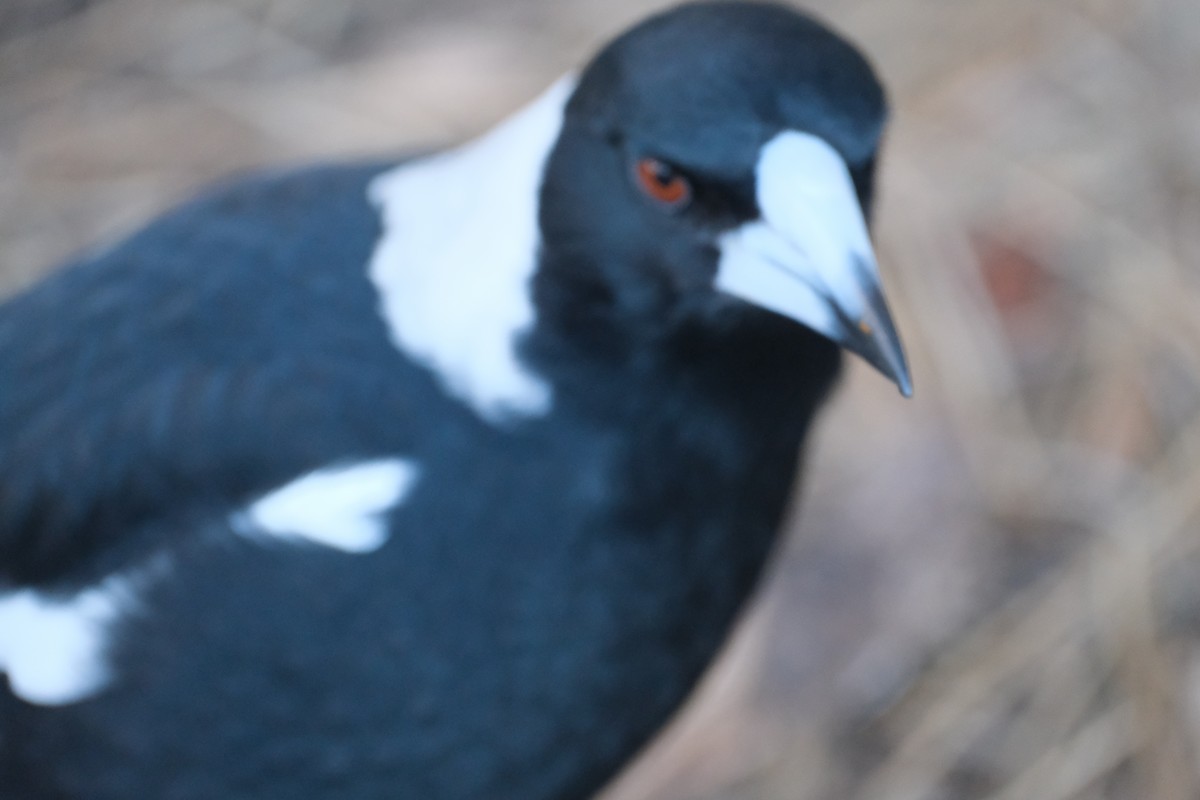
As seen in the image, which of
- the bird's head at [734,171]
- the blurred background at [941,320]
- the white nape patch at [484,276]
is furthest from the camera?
the blurred background at [941,320]

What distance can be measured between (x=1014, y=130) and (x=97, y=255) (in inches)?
47.7

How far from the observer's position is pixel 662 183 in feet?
2.79

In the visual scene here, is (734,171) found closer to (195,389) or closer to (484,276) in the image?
(484,276)

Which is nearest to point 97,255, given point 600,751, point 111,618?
point 111,618

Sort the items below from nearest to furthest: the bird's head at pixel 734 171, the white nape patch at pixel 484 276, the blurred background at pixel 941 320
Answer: the bird's head at pixel 734 171
the white nape patch at pixel 484 276
the blurred background at pixel 941 320

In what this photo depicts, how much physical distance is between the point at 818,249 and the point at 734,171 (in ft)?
0.22

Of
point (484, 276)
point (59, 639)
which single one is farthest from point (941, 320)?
point (59, 639)

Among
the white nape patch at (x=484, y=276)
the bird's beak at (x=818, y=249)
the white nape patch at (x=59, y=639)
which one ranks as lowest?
the white nape patch at (x=59, y=639)

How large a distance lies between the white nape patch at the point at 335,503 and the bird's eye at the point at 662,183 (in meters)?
0.26

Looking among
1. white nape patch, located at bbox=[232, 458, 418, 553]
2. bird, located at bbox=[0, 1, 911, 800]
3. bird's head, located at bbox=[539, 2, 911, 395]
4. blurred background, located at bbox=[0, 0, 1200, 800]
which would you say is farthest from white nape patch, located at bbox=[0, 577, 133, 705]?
blurred background, located at bbox=[0, 0, 1200, 800]

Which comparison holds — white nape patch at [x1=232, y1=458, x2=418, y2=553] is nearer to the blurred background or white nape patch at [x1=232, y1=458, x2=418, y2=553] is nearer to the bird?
the bird

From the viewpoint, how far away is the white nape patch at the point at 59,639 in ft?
3.39

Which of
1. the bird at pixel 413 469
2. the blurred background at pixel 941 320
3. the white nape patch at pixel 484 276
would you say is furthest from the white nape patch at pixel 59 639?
the blurred background at pixel 941 320

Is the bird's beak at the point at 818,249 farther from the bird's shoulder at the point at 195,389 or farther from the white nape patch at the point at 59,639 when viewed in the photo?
the white nape patch at the point at 59,639
